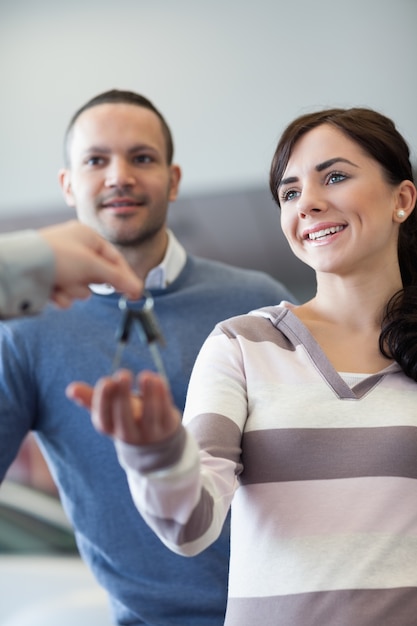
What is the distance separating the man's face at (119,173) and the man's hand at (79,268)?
1.02 metres

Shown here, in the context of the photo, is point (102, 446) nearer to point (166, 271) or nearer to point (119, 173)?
point (166, 271)

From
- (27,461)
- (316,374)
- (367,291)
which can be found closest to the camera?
(316,374)

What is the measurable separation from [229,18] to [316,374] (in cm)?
284

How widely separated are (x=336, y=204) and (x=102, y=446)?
27.5 inches

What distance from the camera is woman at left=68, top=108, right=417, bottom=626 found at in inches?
42.7

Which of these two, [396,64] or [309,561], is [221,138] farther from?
[309,561]

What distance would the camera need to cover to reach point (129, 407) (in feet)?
2.72

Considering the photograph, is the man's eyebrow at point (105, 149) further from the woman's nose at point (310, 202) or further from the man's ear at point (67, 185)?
the woman's nose at point (310, 202)

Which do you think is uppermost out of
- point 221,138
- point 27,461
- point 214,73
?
point 214,73

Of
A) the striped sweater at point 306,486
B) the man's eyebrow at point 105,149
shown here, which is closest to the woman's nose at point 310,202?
the striped sweater at point 306,486

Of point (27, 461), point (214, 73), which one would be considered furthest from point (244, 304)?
point (214, 73)

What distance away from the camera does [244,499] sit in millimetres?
1182

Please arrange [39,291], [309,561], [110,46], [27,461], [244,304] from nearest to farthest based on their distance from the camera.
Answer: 1. [39,291]
2. [309,561]
3. [244,304]
4. [27,461]
5. [110,46]

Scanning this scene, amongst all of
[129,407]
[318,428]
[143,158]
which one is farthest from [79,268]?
[143,158]
